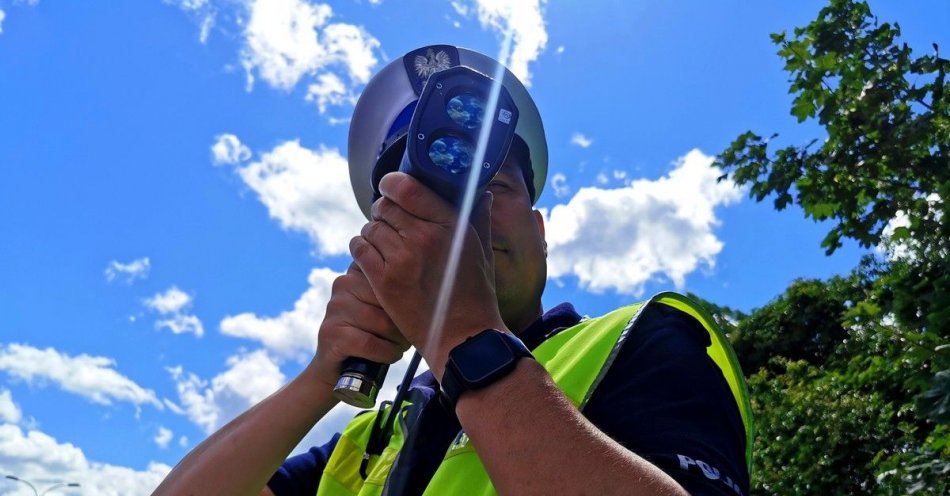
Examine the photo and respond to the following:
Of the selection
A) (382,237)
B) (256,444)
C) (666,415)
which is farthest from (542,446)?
(256,444)

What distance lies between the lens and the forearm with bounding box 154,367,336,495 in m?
1.67

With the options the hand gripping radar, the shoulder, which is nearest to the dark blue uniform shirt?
the shoulder

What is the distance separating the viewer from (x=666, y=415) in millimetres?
1276

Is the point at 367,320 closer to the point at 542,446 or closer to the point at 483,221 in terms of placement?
the point at 483,221

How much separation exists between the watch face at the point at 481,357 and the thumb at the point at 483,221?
17cm

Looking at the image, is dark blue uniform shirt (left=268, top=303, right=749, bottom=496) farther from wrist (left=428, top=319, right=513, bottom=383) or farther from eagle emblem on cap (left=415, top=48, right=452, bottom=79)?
eagle emblem on cap (left=415, top=48, right=452, bottom=79)

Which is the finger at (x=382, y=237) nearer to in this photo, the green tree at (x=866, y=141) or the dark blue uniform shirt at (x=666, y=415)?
the dark blue uniform shirt at (x=666, y=415)

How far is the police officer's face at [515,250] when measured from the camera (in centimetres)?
215

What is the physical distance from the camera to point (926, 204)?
19.4 feet

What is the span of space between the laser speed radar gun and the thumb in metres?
0.03

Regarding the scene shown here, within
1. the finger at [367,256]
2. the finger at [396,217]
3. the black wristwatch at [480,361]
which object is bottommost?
the black wristwatch at [480,361]

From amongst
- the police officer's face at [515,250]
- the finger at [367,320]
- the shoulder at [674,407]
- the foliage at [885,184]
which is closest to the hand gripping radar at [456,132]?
the finger at [367,320]

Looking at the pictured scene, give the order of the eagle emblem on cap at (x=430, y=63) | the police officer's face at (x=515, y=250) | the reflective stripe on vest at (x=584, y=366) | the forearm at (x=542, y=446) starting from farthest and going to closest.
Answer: the police officer's face at (x=515, y=250) < the eagle emblem on cap at (x=430, y=63) < the reflective stripe on vest at (x=584, y=366) < the forearm at (x=542, y=446)

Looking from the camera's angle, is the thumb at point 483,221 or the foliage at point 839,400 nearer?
the thumb at point 483,221
